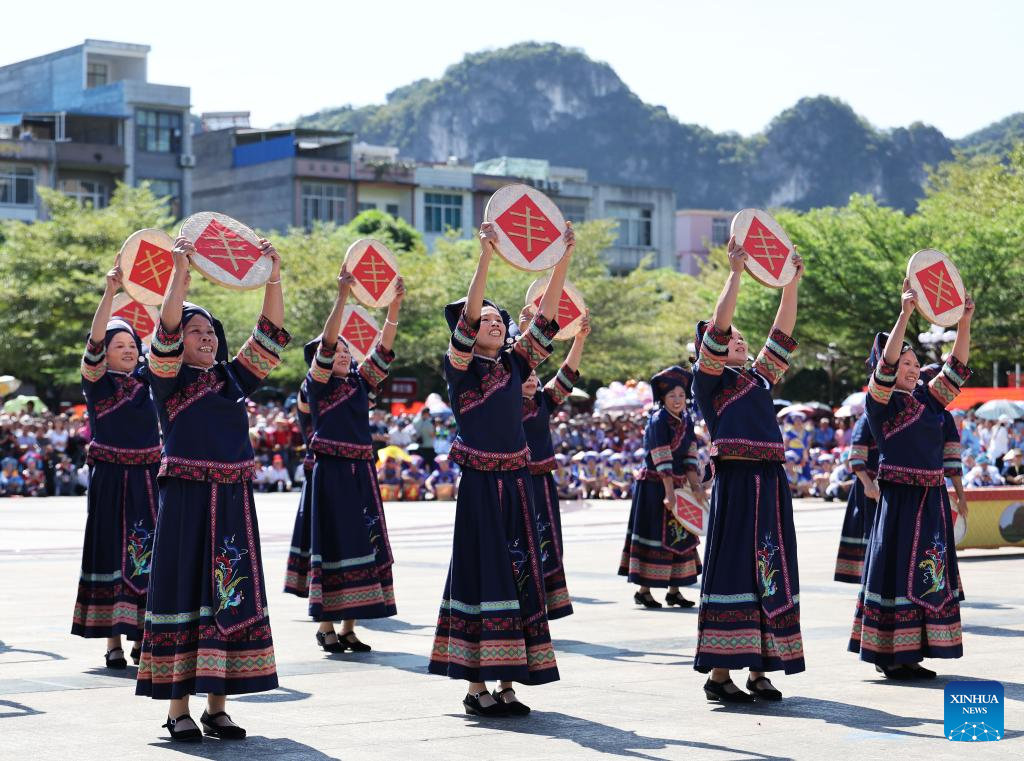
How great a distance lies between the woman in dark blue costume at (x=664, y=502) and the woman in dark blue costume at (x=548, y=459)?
1.24m

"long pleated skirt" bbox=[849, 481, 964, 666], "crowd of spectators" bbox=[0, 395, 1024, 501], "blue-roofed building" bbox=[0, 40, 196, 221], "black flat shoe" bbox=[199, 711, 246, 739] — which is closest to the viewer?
"black flat shoe" bbox=[199, 711, 246, 739]

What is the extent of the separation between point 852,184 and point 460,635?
143257 millimetres

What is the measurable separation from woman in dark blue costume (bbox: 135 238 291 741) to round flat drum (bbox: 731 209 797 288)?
2.44 m

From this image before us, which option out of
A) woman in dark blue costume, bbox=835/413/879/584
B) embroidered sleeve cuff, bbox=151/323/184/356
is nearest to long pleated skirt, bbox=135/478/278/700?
embroidered sleeve cuff, bbox=151/323/184/356

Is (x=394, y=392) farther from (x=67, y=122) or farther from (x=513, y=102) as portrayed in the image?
(x=513, y=102)

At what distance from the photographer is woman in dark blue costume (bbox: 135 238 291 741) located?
22.4 feet

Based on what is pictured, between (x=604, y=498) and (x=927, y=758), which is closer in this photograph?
(x=927, y=758)

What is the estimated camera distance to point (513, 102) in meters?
154

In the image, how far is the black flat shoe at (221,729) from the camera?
268 inches

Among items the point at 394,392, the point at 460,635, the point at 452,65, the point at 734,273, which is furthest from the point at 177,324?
the point at 452,65

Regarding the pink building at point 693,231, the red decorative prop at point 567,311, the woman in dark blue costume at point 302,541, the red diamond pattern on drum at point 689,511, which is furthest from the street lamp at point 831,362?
the pink building at point 693,231

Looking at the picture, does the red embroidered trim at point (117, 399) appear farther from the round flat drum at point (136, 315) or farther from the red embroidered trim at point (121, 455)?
the round flat drum at point (136, 315)

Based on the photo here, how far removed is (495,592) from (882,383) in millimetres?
2738

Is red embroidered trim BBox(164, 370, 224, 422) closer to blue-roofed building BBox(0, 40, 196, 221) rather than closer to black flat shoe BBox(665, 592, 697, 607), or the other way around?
black flat shoe BBox(665, 592, 697, 607)
